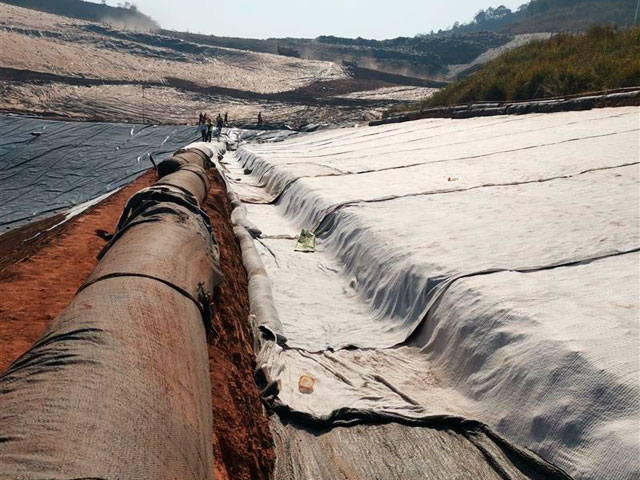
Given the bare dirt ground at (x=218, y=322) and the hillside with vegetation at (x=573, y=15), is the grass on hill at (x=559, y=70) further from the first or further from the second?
the hillside with vegetation at (x=573, y=15)

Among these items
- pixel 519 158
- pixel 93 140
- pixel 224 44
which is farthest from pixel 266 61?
pixel 519 158

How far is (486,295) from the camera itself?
3.02 metres

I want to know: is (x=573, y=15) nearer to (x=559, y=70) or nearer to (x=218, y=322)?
(x=559, y=70)

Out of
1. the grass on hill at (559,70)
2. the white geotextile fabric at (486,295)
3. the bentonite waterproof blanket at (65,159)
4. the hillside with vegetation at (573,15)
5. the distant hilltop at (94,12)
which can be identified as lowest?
the bentonite waterproof blanket at (65,159)

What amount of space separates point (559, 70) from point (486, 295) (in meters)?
10.5

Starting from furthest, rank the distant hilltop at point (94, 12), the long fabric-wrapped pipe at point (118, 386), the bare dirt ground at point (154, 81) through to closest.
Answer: the distant hilltop at point (94, 12)
the bare dirt ground at point (154, 81)
the long fabric-wrapped pipe at point (118, 386)

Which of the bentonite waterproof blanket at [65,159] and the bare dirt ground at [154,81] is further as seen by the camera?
the bare dirt ground at [154,81]

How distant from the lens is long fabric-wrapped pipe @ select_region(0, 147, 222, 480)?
1270 mm

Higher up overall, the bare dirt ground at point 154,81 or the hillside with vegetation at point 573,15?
the hillside with vegetation at point 573,15

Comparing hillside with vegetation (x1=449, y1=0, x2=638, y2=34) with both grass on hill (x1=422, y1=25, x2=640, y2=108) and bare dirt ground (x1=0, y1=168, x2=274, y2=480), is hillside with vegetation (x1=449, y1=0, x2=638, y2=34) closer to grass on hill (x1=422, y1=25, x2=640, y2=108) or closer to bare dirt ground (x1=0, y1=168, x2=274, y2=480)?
grass on hill (x1=422, y1=25, x2=640, y2=108)

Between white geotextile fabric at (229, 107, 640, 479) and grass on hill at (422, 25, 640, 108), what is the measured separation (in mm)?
4268

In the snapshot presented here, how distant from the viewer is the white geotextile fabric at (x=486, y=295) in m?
2.21

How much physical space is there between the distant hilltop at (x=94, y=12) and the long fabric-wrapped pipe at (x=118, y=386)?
2499 inches

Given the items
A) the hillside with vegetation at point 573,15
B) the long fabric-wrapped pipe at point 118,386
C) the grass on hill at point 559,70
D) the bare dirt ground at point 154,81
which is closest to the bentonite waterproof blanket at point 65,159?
the bare dirt ground at point 154,81
